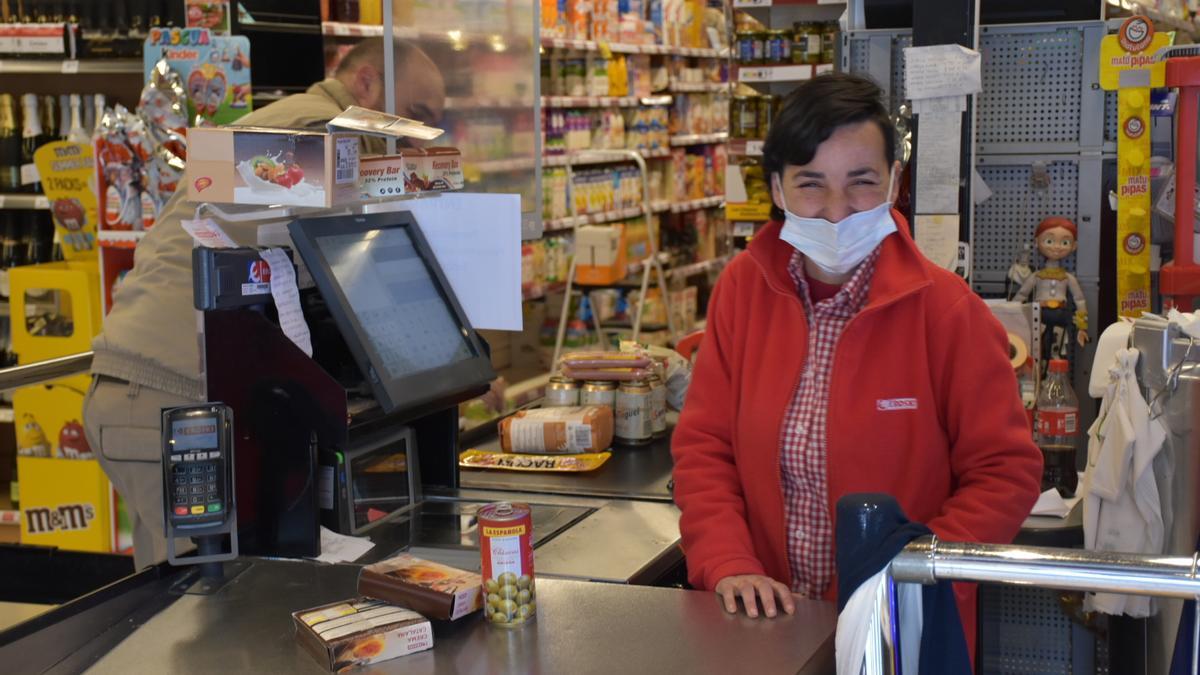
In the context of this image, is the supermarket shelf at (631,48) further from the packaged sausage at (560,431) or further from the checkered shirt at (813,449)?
the checkered shirt at (813,449)

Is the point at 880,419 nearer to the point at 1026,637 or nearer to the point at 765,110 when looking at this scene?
the point at 1026,637

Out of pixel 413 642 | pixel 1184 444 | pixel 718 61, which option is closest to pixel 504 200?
pixel 413 642

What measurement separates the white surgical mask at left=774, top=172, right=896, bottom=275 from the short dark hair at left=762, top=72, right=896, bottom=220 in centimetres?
10

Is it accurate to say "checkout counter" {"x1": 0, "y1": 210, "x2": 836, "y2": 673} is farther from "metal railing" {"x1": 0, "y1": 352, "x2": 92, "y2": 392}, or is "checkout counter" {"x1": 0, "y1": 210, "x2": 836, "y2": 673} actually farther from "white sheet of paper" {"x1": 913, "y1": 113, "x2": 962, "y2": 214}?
"white sheet of paper" {"x1": 913, "y1": 113, "x2": 962, "y2": 214}

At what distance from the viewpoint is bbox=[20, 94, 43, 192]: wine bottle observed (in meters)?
5.86

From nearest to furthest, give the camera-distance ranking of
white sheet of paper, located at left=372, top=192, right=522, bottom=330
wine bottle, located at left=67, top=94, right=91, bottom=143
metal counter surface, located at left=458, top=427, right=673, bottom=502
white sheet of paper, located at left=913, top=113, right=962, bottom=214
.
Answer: white sheet of paper, located at left=372, top=192, right=522, bottom=330 → metal counter surface, located at left=458, top=427, right=673, bottom=502 → white sheet of paper, located at left=913, top=113, right=962, bottom=214 → wine bottle, located at left=67, top=94, right=91, bottom=143

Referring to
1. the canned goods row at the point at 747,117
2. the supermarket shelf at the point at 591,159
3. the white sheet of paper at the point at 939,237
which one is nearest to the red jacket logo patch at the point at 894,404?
the white sheet of paper at the point at 939,237

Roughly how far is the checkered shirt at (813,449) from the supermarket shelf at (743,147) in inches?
180

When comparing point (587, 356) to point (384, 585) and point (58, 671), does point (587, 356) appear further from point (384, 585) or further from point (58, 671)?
point (58, 671)

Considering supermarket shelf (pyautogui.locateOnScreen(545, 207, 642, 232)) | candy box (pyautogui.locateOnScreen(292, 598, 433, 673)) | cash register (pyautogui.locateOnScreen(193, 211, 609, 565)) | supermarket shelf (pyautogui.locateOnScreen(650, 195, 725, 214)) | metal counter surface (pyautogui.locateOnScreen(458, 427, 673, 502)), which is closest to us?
candy box (pyautogui.locateOnScreen(292, 598, 433, 673))

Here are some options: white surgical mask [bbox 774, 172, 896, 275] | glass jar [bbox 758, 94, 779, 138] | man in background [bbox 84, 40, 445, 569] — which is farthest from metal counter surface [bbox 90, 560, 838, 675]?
glass jar [bbox 758, 94, 779, 138]

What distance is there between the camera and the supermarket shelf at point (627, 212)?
7.97m

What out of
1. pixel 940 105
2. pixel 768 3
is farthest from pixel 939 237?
pixel 768 3

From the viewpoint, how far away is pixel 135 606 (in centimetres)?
213
